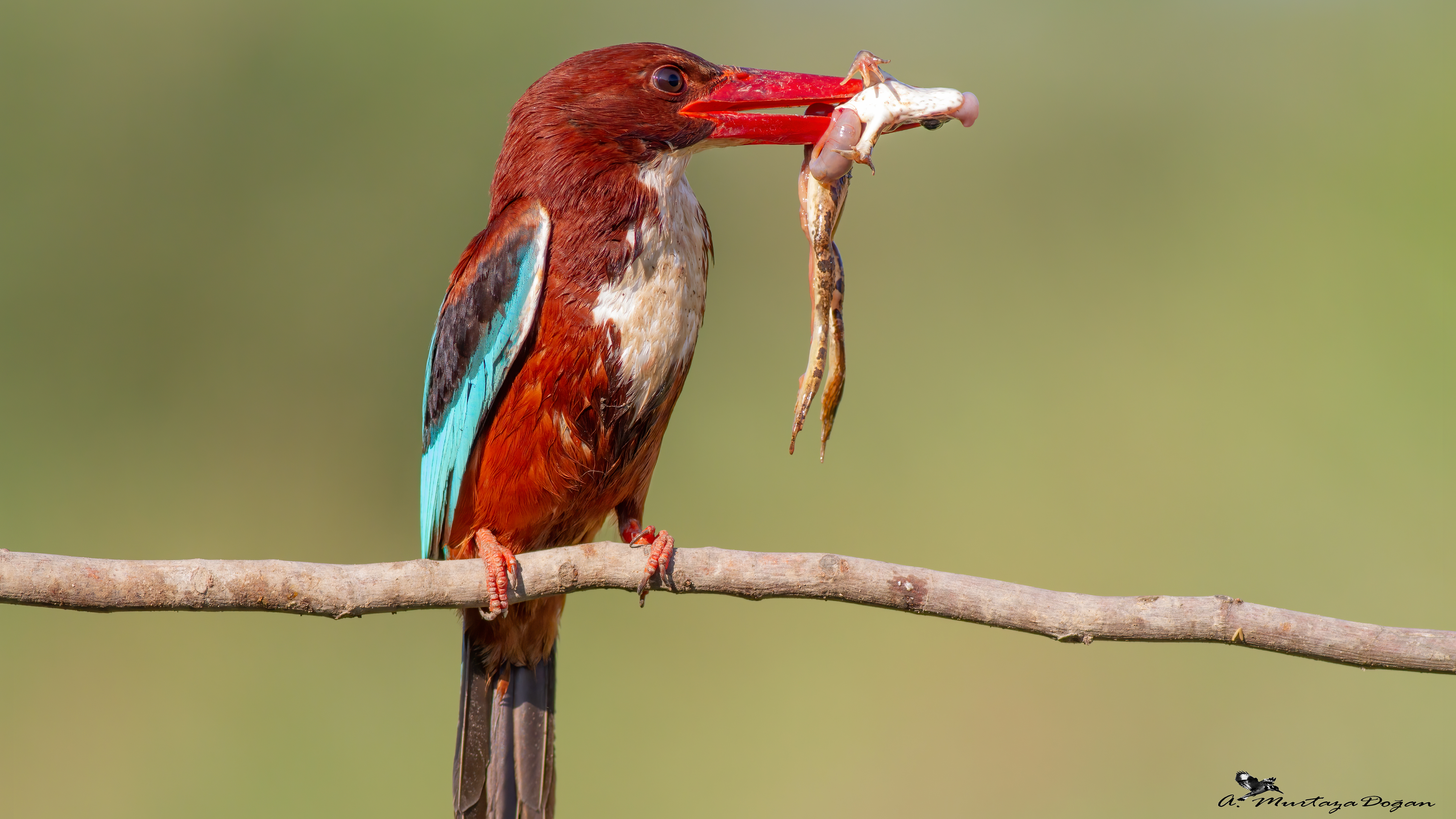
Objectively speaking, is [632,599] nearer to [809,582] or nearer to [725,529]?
[725,529]

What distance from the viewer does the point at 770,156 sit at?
6227 millimetres

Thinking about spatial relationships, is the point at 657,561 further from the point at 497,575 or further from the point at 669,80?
the point at 669,80

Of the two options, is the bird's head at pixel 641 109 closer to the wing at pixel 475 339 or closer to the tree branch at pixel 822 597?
the wing at pixel 475 339

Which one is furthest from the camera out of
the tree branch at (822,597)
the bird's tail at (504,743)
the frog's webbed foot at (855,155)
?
the bird's tail at (504,743)

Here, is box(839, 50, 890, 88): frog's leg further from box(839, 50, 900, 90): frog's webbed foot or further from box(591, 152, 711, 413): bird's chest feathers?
box(591, 152, 711, 413): bird's chest feathers

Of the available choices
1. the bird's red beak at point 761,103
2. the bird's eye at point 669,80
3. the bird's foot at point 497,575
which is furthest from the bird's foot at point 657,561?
the bird's eye at point 669,80

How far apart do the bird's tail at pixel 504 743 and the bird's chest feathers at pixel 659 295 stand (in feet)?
2.74

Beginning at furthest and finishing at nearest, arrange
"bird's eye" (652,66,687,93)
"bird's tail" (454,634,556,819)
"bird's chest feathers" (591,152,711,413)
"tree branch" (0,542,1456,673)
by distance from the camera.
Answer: "bird's tail" (454,634,556,819) < "bird's eye" (652,66,687,93) < "bird's chest feathers" (591,152,711,413) < "tree branch" (0,542,1456,673)

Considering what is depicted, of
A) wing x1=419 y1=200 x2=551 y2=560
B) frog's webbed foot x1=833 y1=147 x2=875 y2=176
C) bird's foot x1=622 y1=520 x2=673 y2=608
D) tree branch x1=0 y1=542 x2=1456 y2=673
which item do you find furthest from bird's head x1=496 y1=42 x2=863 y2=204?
tree branch x1=0 y1=542 x2=1456 y2=673

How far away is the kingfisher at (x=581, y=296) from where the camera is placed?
2.30 meters

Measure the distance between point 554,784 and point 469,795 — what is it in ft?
0.68

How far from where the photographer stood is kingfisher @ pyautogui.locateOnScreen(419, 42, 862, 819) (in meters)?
2.30

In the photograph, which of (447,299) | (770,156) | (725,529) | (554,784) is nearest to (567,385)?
(447,299)

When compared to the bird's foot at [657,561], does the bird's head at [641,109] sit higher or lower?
higher
